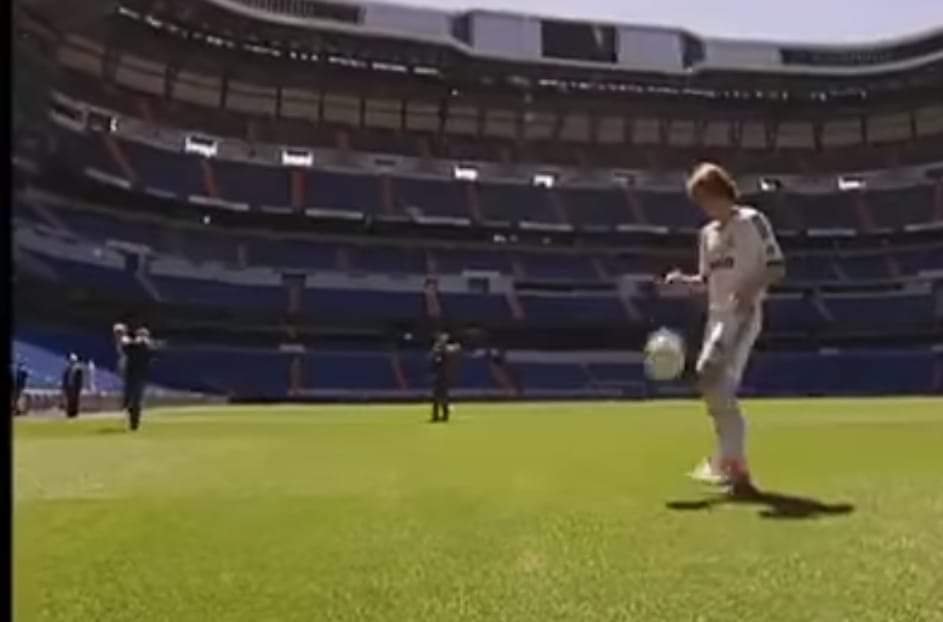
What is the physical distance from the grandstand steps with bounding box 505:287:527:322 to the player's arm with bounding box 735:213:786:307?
49077 mm

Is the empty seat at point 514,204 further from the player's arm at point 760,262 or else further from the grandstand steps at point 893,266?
the player's arm at point 760,262

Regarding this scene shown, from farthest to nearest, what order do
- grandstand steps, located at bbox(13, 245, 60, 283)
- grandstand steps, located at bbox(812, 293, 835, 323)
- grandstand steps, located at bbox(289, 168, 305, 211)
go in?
grandstand steps, located at bbox(812, 293, 835, 323) → grandstand steps, located at bbox(289, 168, 305, 211) → grandstand steps, located at bbox(13, 245, 60, 283)

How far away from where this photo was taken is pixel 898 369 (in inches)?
2116

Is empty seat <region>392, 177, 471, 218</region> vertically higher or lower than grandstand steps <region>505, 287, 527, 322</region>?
higher

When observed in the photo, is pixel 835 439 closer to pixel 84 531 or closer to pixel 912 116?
pixel 84 531

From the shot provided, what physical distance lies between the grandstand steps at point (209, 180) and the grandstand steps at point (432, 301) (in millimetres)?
8616

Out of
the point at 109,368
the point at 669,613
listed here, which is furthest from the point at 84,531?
the point at 109,368

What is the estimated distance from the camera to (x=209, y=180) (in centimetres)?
5247

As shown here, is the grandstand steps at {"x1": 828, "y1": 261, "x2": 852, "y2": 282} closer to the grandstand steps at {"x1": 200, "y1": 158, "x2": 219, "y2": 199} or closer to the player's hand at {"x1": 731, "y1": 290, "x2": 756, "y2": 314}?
the grandstand steps at {"x1": 200, "y1": 158, "x2": 219, "y2": 199}

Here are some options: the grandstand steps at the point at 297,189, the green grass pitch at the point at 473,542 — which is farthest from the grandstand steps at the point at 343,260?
the green grass pitch at the point at 473,542

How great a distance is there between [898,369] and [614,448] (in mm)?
44443

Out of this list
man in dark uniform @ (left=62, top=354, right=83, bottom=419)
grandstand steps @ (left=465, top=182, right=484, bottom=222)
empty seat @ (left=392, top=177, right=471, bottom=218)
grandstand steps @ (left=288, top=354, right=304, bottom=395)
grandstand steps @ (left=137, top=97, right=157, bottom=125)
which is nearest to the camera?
man in dark uniform @ (left=62, top=354, right=83, bottom=419)

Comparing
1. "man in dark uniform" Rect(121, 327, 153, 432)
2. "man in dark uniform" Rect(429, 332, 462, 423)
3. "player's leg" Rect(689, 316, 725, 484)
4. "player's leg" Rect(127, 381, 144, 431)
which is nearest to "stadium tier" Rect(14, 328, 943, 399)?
"man in dark uniform" Rect(429, 332, 462, 423)

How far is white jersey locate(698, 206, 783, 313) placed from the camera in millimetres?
6340
